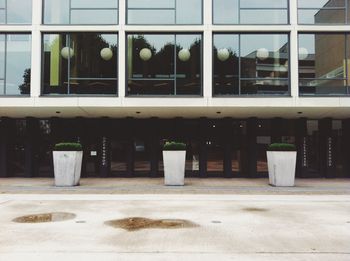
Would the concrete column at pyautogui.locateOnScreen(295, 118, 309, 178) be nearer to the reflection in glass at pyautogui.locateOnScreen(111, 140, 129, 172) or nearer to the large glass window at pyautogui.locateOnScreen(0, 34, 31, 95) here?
the reflection in glass at pyautogui.locateOnScreen(111, 140, 129, 172)

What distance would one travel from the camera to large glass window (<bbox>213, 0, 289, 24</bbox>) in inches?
779

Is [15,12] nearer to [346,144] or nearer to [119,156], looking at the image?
[119,156]

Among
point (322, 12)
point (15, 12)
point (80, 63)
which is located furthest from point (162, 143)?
point (322, 12)

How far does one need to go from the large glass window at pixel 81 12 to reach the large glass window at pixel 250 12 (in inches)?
191

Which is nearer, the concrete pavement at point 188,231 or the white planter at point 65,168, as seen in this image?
the concrete pavement at point 188,231

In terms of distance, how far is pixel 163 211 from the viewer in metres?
11.2

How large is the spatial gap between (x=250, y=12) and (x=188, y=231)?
1377 centimetres

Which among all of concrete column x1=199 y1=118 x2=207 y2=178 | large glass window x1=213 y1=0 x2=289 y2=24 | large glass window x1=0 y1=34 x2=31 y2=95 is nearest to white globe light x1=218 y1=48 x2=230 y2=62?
large glass window x1=213 y1=0 x2=289 y2=24

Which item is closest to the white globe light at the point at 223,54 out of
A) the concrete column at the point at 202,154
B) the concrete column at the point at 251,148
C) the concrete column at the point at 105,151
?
the concrete column at the point at 251,148

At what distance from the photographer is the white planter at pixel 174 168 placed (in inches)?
697

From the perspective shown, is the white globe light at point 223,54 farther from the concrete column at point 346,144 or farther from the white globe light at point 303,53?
the concrete column at point 346,144

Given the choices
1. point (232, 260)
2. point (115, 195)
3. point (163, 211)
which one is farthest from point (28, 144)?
point (232, 260)

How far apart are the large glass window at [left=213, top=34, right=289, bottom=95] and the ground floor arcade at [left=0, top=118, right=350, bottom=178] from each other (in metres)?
2.87

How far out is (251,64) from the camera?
1969 centimetres
